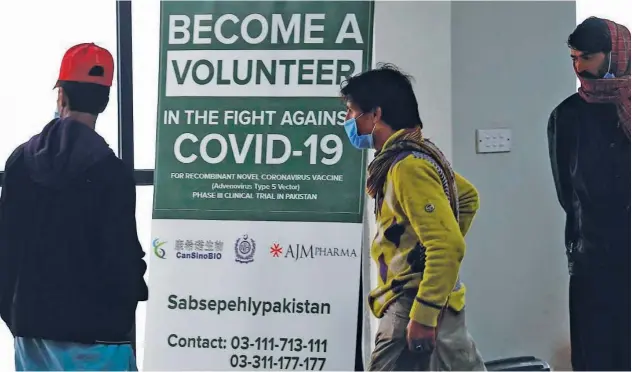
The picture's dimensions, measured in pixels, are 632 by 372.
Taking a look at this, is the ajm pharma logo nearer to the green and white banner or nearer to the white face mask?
the green and white banner

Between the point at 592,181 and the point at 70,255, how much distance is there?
1.75 meters

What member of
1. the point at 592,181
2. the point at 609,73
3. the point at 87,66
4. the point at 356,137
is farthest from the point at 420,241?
the point at 87,66

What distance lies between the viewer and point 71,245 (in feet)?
8.21

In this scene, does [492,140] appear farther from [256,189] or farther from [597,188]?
[256,189]

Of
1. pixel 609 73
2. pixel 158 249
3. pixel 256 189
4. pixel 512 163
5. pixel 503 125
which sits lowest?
pixel 158 249

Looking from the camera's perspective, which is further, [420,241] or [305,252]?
[305,252]

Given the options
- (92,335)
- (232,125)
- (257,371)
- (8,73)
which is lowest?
(257,371)

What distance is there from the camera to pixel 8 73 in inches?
127

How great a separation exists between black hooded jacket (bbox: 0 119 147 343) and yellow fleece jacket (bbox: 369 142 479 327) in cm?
80

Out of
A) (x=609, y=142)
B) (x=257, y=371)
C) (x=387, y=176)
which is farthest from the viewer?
(x=257, y=371)

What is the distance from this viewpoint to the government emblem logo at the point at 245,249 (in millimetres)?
2955

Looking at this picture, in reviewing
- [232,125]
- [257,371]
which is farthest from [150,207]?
[257,371]

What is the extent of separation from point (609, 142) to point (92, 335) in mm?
1808

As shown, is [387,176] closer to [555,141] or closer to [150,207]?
[555,141]
